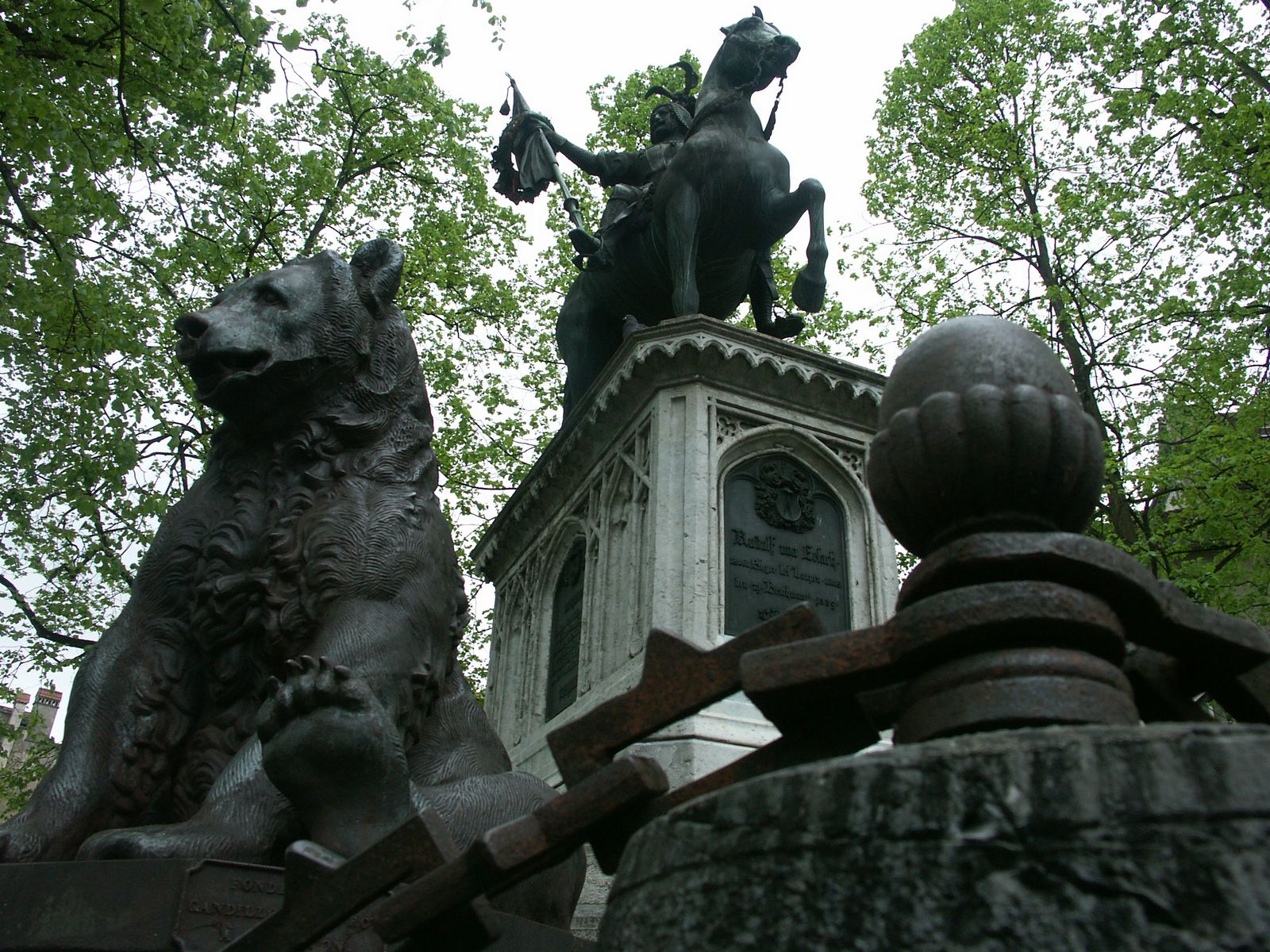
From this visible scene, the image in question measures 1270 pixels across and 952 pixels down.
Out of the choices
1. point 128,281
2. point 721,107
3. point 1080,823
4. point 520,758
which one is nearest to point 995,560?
point 1080,823

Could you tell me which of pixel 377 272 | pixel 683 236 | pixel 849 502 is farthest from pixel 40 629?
pixel 377 272

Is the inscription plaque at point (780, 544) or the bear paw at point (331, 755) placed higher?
the inscription plaque at point (780, 544)

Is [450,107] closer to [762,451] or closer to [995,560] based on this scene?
[762,451]

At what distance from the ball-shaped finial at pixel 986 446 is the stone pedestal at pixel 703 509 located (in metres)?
3.50

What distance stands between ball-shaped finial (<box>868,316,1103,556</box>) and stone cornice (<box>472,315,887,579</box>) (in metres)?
4.20

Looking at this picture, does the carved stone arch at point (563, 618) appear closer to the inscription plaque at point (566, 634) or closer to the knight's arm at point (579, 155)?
the inscription plaque at point (566, 634)

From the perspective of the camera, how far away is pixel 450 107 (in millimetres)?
Answer: 16734

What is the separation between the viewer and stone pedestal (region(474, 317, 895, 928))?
5.42m

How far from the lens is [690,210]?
6.88 meters

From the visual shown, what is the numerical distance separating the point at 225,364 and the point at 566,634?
3830mm

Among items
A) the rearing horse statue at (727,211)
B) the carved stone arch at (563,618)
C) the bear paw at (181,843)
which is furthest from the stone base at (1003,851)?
the rearing horse statue at (727,211)

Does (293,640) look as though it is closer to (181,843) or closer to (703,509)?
(181,843)

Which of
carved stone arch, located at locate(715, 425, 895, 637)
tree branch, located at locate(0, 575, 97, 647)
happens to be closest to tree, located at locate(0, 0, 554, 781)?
tree branch, located at locate(0, 575, 97, 647)

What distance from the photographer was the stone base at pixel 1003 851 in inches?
39.9
